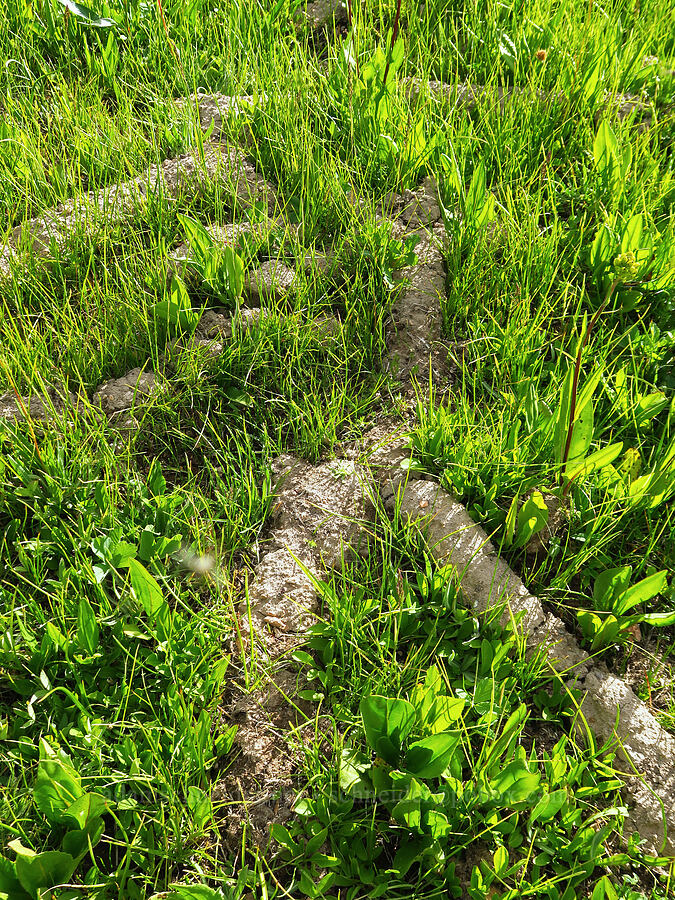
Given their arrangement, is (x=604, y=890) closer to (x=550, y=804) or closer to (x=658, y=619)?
(x=550, y=804)

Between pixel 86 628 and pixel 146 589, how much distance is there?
0.51ft

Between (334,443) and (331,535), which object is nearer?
(331,535)

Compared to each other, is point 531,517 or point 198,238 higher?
point 198,238

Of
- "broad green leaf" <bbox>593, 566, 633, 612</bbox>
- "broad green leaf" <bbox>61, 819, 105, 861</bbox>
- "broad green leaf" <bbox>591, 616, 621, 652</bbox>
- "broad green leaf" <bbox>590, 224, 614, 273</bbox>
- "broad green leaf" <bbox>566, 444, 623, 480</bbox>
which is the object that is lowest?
"broad green leaf" <bbox>61, 819, 105, 861</bbox>

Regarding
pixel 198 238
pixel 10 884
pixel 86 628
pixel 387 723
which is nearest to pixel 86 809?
pixel 10 884

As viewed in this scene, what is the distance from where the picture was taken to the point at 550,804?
4.56 ft

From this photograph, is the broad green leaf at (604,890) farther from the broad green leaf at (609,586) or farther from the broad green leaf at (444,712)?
the broad green leaf at (609,586)

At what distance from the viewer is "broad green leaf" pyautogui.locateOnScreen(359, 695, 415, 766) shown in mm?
1380

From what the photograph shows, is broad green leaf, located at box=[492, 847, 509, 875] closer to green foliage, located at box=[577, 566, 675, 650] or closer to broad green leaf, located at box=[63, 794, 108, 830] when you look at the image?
green foliage, located at box=[577, 566, 675, 650]

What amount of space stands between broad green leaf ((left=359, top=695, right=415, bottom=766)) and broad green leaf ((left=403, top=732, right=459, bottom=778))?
0.11 ft

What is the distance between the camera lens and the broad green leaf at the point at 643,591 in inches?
63.9

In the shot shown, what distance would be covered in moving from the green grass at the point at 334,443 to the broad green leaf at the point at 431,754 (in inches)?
0.4

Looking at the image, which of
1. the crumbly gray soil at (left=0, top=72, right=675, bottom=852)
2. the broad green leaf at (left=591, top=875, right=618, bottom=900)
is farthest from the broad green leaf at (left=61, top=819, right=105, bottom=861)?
the broad green leaf at (left=591, top=875, right=618, bottom=900)

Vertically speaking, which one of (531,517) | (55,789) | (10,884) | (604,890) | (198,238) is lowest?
(604,890)
